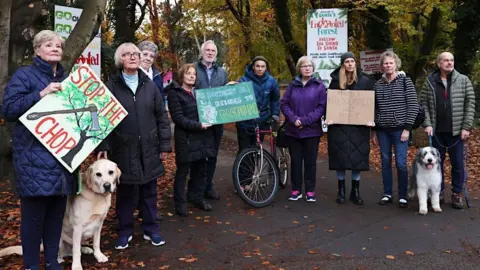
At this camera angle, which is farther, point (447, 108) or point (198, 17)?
point (198, 17)

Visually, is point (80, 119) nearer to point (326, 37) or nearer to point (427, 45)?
point (326, 37)

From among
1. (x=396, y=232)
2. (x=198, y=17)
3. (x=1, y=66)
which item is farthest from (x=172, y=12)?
(x=396, y=232)

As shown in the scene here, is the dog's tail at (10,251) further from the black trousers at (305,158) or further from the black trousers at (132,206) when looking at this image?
the black trousers at (305,158)

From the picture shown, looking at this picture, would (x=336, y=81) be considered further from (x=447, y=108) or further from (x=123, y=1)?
Answer: (x=123, y=1)

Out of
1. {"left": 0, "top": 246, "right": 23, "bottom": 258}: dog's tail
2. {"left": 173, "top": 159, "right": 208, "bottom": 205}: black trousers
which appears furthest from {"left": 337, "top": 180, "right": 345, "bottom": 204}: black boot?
{"left": 0, "top": 246, "right": 23, "bottom": 258}: dog's tail

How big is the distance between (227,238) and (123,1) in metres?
12.9

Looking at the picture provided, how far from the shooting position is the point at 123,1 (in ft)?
52.3

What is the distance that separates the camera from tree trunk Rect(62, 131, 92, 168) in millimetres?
3813

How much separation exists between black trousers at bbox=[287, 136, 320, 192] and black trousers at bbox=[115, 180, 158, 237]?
250 cm

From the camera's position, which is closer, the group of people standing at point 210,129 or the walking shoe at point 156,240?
the group of people standing at point 210,129

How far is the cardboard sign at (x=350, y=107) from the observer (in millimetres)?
6352

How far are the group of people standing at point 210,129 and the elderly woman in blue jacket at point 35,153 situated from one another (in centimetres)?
1

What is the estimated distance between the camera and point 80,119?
4020 millimetres

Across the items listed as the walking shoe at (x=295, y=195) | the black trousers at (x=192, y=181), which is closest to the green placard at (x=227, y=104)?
the black trousers at (x=192, y=181)
